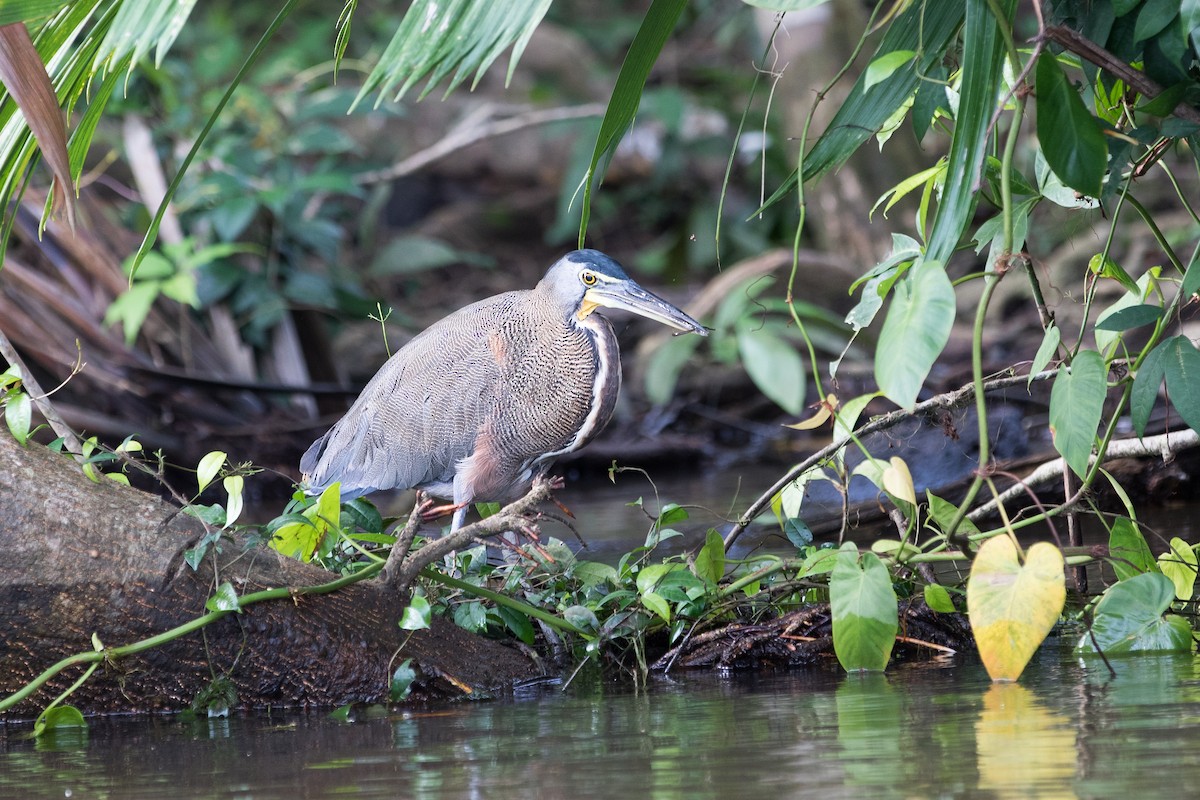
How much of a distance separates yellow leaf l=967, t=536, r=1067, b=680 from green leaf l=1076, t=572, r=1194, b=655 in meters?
0.69

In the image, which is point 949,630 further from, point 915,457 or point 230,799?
point 915,457

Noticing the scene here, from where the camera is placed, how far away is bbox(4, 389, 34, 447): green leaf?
9.78 ft

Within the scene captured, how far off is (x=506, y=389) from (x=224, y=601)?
1751mm

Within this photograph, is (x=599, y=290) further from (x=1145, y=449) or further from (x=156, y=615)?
(x=156, y=615)

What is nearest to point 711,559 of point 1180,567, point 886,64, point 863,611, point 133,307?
point 863,611

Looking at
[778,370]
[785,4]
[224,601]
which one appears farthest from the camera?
[778,370]

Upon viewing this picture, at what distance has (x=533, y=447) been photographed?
176 inches

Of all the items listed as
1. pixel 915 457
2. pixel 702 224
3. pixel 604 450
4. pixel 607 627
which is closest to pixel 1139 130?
pixel 607 627

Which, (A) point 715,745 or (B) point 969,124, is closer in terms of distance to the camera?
(B) point 969,124

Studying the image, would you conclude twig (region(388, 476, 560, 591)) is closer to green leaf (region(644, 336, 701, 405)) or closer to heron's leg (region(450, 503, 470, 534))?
heron's leg (region(450, 503, 470, 534))

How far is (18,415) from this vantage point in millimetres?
2992

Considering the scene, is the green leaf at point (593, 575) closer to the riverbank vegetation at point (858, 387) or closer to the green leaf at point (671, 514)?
the riverbank vegetation at point (858, 387)

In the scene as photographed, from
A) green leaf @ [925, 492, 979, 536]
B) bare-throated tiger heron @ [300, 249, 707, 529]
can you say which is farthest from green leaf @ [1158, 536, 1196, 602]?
bare-throated tiger heron @ [300, 249, 707, 529]

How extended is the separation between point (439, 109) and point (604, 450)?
663cm
